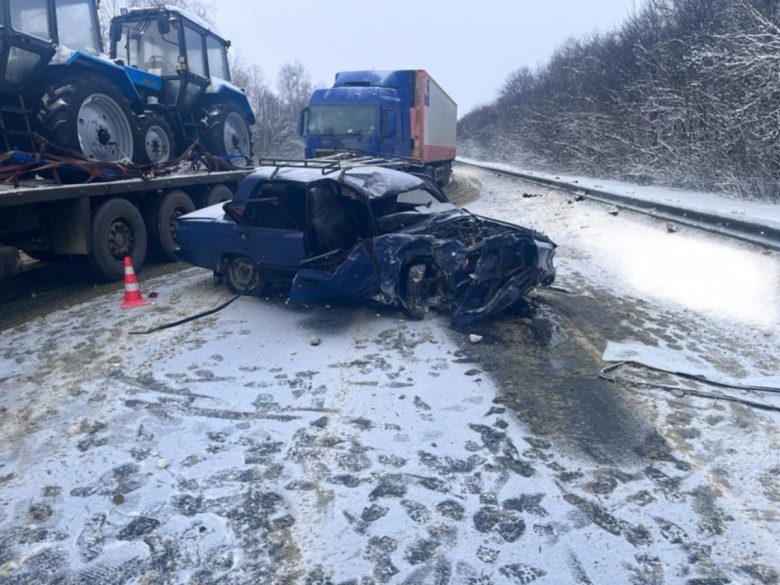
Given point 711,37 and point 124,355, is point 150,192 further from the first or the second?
point 711,37

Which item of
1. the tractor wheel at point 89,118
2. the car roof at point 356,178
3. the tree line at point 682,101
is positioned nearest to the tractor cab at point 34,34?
the tractor wheel at point 89,118

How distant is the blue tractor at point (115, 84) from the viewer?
23.4 ft

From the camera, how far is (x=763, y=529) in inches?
113

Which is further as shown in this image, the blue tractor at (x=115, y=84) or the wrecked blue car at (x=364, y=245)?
the blue tractor at (x=115, y=84)

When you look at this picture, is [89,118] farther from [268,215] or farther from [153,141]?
[268,215]

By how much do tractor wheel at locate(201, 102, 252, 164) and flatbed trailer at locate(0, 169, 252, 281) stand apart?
2404mm

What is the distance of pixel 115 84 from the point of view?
8539mm

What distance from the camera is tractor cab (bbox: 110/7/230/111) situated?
1035 centimetres

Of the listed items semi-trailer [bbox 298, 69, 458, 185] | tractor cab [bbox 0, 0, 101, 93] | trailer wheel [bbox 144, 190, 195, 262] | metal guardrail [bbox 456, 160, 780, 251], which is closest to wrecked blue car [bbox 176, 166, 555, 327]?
trailer wheel [bbox 144, 190, 195, 262]

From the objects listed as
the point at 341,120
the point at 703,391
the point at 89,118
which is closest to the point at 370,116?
the point at 341,120

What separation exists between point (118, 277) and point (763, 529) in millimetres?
7433

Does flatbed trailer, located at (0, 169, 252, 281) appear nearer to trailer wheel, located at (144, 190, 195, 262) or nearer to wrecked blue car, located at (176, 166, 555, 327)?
trailer wheel, located at (144, 190, 195, 262)

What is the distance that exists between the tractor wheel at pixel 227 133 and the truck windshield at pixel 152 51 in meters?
1.26

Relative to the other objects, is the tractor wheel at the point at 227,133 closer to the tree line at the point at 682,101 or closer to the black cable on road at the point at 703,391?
the black cable on road at the point at 703,391
